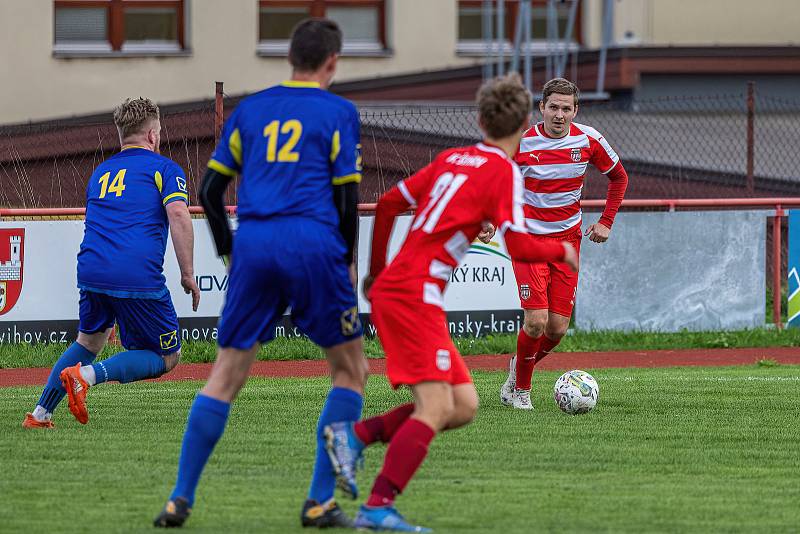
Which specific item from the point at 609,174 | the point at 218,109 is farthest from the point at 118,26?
the point at 609,174

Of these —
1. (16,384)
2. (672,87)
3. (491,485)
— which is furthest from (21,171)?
(672,87)

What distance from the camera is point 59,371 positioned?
8.20 m

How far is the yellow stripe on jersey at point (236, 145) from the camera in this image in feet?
18.5

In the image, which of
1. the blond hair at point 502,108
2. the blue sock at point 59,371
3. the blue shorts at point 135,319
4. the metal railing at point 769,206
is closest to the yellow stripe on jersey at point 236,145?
the blond hair at point 502,108

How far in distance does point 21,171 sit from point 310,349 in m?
3.26

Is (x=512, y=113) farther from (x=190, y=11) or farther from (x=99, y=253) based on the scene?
(x=190, y=11)

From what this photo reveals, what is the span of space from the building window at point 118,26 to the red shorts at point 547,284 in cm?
1420

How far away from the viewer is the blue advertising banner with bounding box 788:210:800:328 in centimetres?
1395

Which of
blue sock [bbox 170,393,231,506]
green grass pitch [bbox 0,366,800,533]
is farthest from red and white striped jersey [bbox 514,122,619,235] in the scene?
blue sock [bbox 170,393,231,506]

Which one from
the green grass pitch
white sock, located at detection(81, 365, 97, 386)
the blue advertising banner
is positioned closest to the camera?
the green grass pitch

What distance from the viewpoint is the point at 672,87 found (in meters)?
22.4

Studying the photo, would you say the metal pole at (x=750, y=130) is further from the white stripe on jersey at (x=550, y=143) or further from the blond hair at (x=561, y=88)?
the blond hair at (x=561, y=88)

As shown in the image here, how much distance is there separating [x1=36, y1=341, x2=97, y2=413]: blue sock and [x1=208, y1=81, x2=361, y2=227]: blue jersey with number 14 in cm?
297

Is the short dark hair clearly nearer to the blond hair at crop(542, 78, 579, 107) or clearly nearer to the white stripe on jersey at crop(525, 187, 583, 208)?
the blond hair at crop(542, 78, 579, 107)
